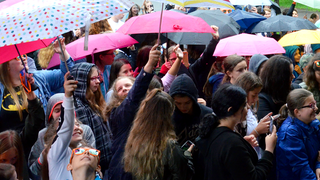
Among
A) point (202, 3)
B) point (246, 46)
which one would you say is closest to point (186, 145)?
point (202, 3)

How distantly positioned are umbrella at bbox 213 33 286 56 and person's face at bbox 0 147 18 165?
9.82ft

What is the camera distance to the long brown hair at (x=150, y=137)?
2.90 meters

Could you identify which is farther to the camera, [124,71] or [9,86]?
[124,71]

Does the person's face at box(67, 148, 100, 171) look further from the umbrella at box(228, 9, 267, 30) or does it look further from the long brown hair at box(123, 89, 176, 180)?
the umbrella at box(228, 9, 267, 30)

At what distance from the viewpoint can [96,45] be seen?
517 cm

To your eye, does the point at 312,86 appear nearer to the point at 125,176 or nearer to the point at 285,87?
the point at 285,87

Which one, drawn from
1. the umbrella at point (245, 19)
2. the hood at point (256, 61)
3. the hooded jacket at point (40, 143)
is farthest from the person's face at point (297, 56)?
the hooded jacket at point (40, 143)

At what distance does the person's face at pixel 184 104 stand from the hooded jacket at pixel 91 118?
884 mm

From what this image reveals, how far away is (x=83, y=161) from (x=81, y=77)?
123cm

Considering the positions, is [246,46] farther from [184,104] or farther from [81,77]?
[81,77]

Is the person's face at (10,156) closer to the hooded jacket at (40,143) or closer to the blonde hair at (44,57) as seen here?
the hooded jacket at (40,143)

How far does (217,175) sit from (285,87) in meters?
2.05

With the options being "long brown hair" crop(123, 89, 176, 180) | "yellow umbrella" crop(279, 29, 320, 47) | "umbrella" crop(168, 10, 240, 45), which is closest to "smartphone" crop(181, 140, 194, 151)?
"long brown hair" crop(123, 89, 176, 180)

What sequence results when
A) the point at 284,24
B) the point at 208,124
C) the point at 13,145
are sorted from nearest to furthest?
the point at 208,124
the point at 13,145
the point at 284,24
